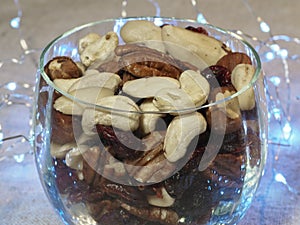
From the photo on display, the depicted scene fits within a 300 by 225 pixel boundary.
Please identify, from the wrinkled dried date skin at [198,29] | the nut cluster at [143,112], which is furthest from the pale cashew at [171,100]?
the wrinkled dried date skin at [198,29]

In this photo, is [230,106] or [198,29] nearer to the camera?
[230,106]

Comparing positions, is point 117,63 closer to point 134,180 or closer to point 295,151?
point 134,180

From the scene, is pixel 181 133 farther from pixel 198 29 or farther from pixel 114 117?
pixel 198 29

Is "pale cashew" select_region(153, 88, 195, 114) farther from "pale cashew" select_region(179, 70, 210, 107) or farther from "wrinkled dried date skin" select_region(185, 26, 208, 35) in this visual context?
"wrinkled dried date skin" select_region(185, 26, 208, 35)

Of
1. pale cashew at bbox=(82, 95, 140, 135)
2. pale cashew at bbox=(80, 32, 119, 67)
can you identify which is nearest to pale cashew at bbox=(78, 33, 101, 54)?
pale cashew at bbox=(80, 32, 119, 67)

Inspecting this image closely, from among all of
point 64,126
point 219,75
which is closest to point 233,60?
point 219,75

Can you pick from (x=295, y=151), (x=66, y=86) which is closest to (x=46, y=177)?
(x=66, y=86)
